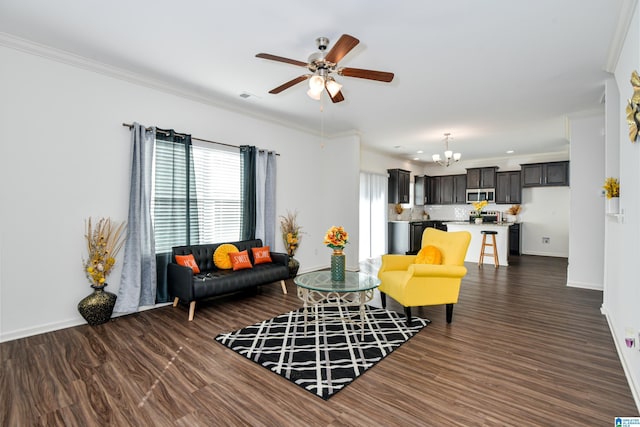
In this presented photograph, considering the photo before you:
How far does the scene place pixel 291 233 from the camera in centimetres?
562

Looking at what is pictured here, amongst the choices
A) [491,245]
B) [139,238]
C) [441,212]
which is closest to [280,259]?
[139,238]

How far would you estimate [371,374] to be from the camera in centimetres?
241

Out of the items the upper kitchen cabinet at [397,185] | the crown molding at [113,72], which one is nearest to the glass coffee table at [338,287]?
the crown molding at [113,72]

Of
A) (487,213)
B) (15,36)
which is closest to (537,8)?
(15,36)

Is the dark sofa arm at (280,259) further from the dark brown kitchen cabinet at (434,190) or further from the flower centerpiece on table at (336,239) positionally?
the dark brown kitchen cabinet at (434,190)

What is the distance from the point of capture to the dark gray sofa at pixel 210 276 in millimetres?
3611

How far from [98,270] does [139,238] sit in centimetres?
54

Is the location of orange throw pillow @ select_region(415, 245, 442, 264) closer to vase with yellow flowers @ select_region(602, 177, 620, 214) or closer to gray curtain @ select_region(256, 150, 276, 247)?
vase with yellow flowers @ select_region(602, 177, 620, 214)

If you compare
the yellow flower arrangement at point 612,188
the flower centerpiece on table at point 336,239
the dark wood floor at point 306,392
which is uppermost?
the yellow flower arrangement at point 612,188

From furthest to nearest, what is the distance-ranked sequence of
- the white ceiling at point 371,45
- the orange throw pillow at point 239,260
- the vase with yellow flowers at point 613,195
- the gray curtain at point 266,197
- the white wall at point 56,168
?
the gray curtain at point 266,197
the orange throw pillow at point 239,260
the vase with yellow flowers at point 613,195
the white wall at point 56,168
the white ceiling at point 371,45

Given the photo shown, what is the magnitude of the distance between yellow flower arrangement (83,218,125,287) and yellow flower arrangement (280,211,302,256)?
8.68 ft

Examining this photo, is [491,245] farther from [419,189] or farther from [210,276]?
[210,276]

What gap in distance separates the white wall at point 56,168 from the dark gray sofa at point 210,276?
695 millimetres

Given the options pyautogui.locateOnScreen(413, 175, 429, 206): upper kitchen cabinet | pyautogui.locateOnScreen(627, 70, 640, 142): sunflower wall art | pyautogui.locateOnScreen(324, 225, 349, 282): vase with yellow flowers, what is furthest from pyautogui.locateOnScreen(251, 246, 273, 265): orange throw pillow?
pyautogui.locateOnScreen(413, 175, 429, 206): upper kitchen cabinet
